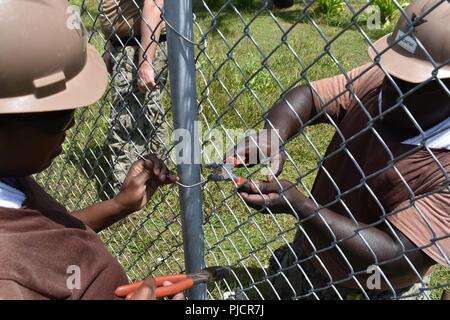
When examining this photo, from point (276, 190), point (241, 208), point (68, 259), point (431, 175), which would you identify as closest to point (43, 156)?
point (68, 259)

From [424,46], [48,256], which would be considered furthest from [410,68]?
[48,256]

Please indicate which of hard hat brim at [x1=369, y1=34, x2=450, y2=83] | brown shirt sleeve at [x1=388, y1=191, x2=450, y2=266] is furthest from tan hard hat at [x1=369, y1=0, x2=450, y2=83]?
brown shirt sleeve at [x1=388, y1=191, x2=450, y2=266]

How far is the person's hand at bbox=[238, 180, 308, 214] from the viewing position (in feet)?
5.80

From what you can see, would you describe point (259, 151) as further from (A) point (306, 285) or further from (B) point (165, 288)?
(A) point (306, 285)

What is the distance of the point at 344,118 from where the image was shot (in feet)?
6.88

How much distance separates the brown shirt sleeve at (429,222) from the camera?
161 cm

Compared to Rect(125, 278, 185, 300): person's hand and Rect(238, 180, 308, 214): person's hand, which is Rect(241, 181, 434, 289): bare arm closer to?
Rect(238, 180, 308, 214): person's hand

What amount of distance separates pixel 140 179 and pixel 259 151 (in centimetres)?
45

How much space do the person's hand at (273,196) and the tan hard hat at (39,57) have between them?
63 centimetres

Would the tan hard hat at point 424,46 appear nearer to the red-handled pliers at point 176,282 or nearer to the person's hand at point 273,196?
the person's hand at point 273,196

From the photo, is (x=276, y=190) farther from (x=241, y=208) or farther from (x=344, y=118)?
(x=241, y=208)

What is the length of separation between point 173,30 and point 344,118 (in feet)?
2.67

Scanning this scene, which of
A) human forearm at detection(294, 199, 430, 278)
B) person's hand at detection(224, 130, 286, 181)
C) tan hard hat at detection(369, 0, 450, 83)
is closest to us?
tan hard hat at detection(369, 0, 450, 83)

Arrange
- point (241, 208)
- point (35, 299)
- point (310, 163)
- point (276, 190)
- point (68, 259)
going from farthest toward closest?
1. point (310, 163)
2. point (241, 208)
3. point (276, 190)
4. point (68, 259)
5. point (35, 299)
